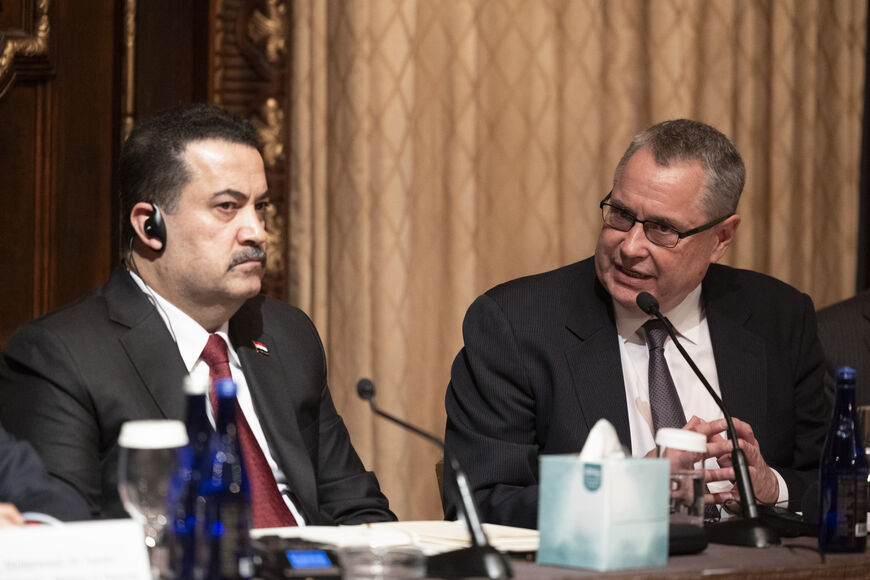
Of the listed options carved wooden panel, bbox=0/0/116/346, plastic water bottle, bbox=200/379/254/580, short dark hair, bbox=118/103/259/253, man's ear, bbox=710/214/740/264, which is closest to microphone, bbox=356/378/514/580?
plastic water bottle, bbox=200/379/254/580

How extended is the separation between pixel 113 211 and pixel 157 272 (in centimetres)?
103

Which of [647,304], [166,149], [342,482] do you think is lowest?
[342,482]

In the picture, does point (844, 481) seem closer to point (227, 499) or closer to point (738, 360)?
point (738, 360)

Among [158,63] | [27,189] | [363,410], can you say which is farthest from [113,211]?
[363,410]

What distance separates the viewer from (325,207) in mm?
3510

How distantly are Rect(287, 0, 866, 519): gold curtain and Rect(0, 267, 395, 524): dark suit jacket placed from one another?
2.77 ft

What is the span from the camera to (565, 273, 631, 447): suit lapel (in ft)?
8.57

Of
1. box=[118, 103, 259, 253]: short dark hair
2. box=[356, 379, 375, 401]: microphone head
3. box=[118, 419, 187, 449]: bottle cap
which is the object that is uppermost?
box=[118, 103, 259, 253]: short dark hair

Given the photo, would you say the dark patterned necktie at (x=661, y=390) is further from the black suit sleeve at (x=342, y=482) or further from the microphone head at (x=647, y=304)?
the black suit sleeve at (x=342, y=482)

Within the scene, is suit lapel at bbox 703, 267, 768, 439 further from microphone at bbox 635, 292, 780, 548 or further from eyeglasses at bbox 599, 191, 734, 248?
microphone at bbox 635, 292, 780, 548

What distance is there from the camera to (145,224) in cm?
245

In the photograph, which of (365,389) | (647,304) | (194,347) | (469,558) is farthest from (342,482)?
(469,558)

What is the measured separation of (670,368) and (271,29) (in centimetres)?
174

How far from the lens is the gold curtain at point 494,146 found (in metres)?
3.51
